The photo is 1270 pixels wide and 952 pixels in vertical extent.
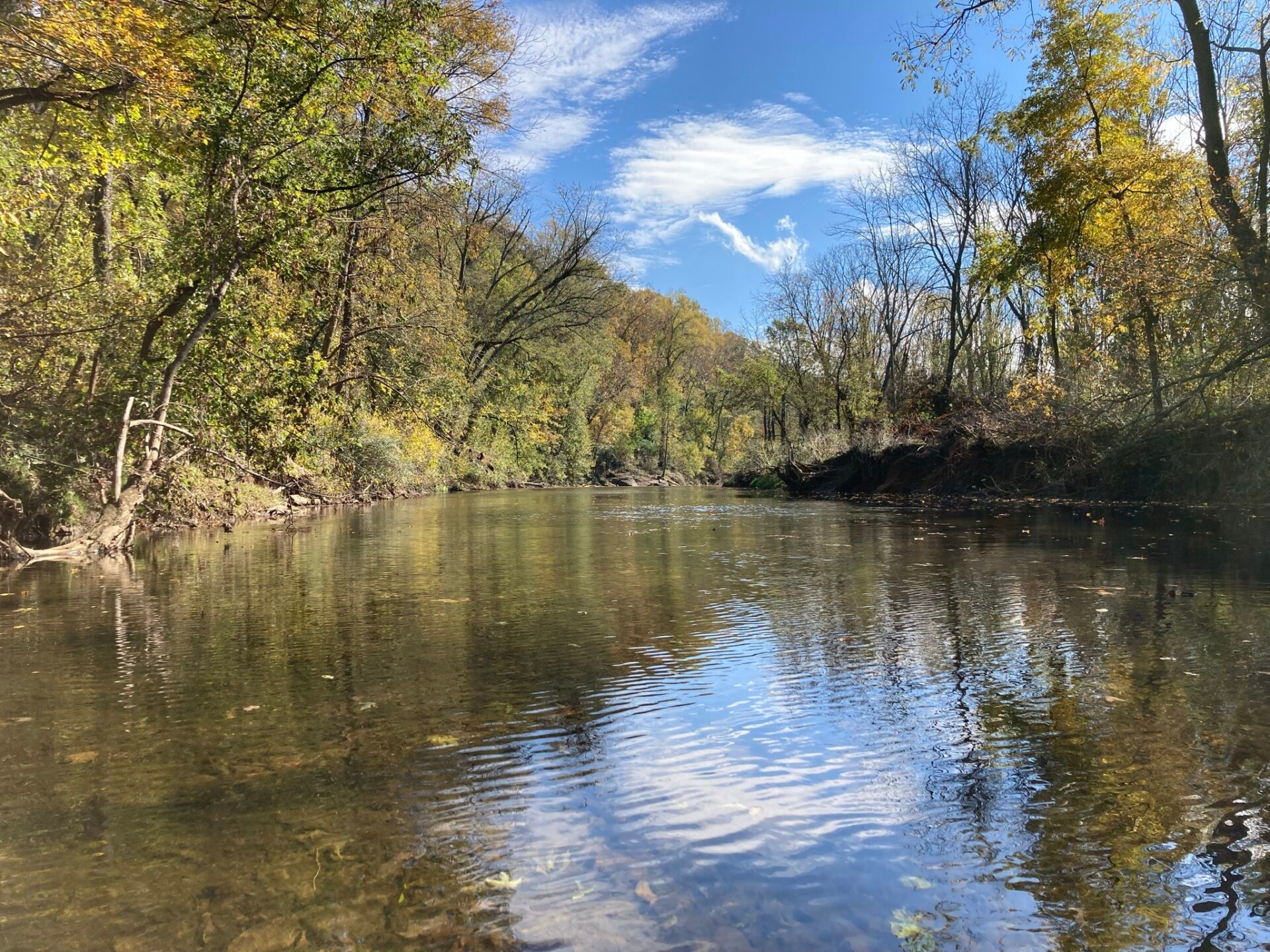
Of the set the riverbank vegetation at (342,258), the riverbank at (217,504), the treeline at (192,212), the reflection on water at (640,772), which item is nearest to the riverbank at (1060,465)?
the riverbank vegetation at (342,258)

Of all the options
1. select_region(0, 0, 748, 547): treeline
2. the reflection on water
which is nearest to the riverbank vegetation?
select_region(0, 0, 748, 547): treeline

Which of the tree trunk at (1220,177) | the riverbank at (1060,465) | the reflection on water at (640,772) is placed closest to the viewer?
the reflection on water at (640,772)

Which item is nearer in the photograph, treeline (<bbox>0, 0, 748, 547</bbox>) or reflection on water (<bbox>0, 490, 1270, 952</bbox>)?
reflection on water (<bbox>0, 490, 1270, 952</bbox>)

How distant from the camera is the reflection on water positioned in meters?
2.39

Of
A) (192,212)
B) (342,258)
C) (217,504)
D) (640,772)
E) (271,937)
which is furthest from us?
(342,258)

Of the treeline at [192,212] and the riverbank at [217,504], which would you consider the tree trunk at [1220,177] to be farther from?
the riverbank at [217,504]

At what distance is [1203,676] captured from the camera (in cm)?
469

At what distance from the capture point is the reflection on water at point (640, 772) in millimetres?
2387

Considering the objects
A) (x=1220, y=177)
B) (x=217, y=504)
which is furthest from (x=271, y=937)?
(x=217, y=504)

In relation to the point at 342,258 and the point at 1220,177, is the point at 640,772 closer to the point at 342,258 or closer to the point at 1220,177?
the point at 1220,177

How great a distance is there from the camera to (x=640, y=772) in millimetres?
3523

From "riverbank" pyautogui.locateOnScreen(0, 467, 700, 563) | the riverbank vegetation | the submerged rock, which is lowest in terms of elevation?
the submerged rock

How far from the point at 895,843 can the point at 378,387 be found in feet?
57.6

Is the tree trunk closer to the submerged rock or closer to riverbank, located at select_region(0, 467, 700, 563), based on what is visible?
the submerged rock
